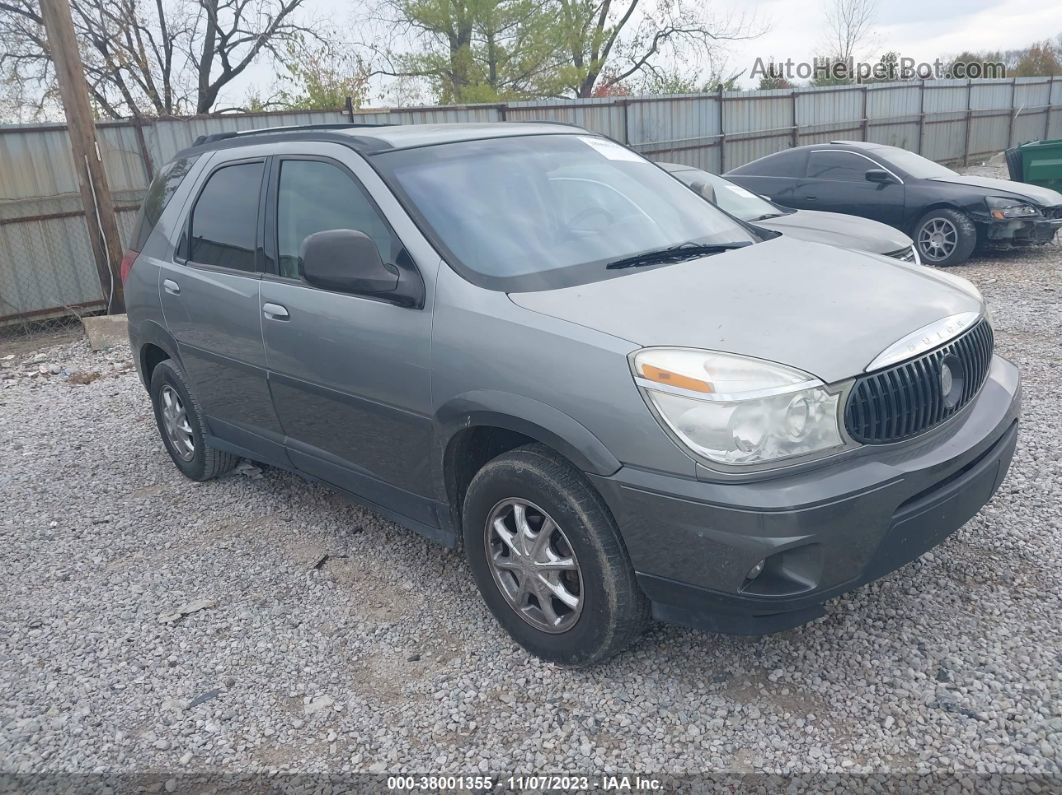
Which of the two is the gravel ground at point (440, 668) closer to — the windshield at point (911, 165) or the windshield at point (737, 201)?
the windshield at point (737, 201)

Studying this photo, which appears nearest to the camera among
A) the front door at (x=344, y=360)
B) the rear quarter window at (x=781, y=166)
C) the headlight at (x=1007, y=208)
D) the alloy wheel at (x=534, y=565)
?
the alloy wheel at (x=534, y=565)

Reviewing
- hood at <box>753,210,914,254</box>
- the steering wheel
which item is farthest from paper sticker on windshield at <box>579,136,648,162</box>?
hood at <box>753,210,914,254</box>

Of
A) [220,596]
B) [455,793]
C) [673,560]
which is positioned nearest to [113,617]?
[220,596]

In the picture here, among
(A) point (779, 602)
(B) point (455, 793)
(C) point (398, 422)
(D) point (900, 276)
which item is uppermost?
(D) point (900, 276)

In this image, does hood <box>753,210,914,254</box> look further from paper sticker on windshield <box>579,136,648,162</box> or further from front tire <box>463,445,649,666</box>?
front tire <box>463,445,649,666</box>

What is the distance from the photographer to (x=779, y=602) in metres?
2.49

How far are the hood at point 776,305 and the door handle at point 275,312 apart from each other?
1.29 metres

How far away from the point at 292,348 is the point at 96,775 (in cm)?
178

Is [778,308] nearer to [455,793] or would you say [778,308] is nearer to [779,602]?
[779,602]

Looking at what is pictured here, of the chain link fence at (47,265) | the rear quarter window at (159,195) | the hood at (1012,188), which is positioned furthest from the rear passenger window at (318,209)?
the hood at (1012,188)

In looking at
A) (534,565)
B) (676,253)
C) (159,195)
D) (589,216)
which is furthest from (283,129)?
(534,565)

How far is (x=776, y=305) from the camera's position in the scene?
2840 mm

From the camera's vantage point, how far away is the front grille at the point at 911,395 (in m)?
2.55

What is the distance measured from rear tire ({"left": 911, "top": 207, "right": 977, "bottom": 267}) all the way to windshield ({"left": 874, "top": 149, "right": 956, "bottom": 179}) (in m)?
0.56
